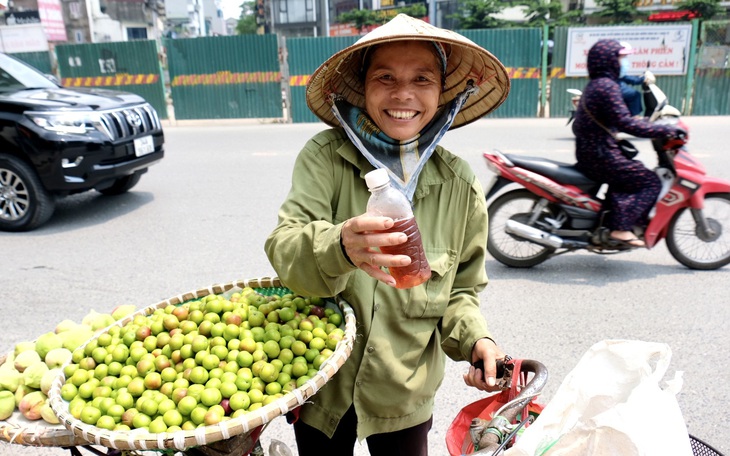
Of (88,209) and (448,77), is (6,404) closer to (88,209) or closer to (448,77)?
(448,77)

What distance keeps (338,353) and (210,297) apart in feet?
1.61

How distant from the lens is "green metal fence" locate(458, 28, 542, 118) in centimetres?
1320

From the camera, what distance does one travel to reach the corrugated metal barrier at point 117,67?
46.5ft

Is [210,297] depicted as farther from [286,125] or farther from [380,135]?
[286,125]

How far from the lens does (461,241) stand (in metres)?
1.62

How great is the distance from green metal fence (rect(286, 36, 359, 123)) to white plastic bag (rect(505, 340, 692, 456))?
12807mm

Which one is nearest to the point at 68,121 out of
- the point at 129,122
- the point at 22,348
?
the point at 129,122

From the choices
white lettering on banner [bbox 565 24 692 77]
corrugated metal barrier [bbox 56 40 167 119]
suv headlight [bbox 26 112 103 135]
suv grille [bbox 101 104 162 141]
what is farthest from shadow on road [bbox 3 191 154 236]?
white lettering on banner [bbox 565 24 692 77]

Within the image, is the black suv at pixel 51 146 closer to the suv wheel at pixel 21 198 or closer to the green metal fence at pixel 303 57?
the suv wheel at pixel 21 198

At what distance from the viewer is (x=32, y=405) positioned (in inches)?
60.9

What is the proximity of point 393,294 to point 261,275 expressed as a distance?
3.00m

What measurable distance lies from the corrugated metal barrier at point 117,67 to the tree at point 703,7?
2531 cm

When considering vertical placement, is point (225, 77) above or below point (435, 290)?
above

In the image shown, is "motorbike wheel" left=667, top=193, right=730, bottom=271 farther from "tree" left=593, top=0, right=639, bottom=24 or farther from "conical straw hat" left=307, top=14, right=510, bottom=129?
"tree" left=593, top=0, right=639, bottom=24
